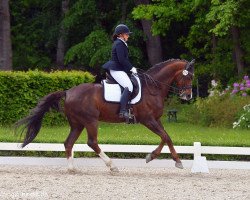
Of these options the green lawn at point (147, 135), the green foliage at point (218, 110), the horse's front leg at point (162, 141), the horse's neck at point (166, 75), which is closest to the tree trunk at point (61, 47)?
the green lawn at point (147, 135)

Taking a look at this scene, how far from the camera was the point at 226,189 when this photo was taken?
36.7ft

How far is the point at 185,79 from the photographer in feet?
44.0

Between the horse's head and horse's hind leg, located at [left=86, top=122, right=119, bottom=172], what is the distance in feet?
5.42

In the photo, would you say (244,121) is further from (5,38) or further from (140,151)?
(5,38)

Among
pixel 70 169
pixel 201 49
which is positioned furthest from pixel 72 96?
pixel 201 49

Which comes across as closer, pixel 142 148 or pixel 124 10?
pixel 142 148

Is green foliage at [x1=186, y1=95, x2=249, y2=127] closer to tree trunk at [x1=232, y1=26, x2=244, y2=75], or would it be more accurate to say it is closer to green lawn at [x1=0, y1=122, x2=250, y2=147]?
green lawn at [x1=0, y1=122, x2=250, y2=147]

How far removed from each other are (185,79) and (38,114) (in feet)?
8.69

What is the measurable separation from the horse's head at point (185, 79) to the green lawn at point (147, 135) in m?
2.52

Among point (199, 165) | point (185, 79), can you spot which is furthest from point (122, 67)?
point (199, 165)

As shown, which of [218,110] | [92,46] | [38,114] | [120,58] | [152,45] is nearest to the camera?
[120,58]

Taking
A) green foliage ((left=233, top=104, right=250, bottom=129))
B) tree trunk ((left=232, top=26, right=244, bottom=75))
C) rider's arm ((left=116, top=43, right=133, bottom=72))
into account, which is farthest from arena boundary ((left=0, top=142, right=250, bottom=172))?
tree trunk ((left=232, top=26, right=244, bottom=75))

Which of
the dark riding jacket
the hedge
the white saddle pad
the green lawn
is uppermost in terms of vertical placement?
the dark riding jacket

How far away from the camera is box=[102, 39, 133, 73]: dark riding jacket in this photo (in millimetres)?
13062
